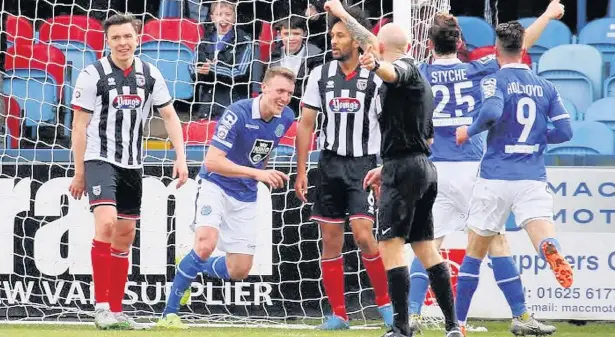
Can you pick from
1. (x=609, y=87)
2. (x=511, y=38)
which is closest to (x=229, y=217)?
(x=511, y=38)

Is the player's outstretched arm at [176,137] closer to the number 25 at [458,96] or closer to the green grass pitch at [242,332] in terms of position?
the green grass pitch at [242,332]

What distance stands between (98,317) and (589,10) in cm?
682

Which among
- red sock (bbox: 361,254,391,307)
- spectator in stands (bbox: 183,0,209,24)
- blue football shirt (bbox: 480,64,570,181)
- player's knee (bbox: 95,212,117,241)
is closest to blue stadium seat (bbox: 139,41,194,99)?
spectator in stands (bbox: 183,0,209,24)

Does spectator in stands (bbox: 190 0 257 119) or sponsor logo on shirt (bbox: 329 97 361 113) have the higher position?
spectator in stands (bbox: 190 0 257 119)

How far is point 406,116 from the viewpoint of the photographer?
669 cm

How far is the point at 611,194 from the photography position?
8.91m

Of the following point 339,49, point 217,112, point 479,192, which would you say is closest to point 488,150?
point 479,192

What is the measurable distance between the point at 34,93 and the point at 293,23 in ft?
7.14

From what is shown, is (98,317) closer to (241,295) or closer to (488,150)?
(241,295)

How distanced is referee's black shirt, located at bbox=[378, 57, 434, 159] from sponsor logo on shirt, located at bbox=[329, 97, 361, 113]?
1.52m

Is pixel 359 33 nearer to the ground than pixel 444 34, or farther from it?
nearer to the ground

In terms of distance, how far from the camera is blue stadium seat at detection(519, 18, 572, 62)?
11.8 meters

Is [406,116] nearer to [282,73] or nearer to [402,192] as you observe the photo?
[402,192]

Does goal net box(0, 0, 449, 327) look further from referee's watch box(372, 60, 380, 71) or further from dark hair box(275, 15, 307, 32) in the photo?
referee's watch box(372, 60, 380, 71)
